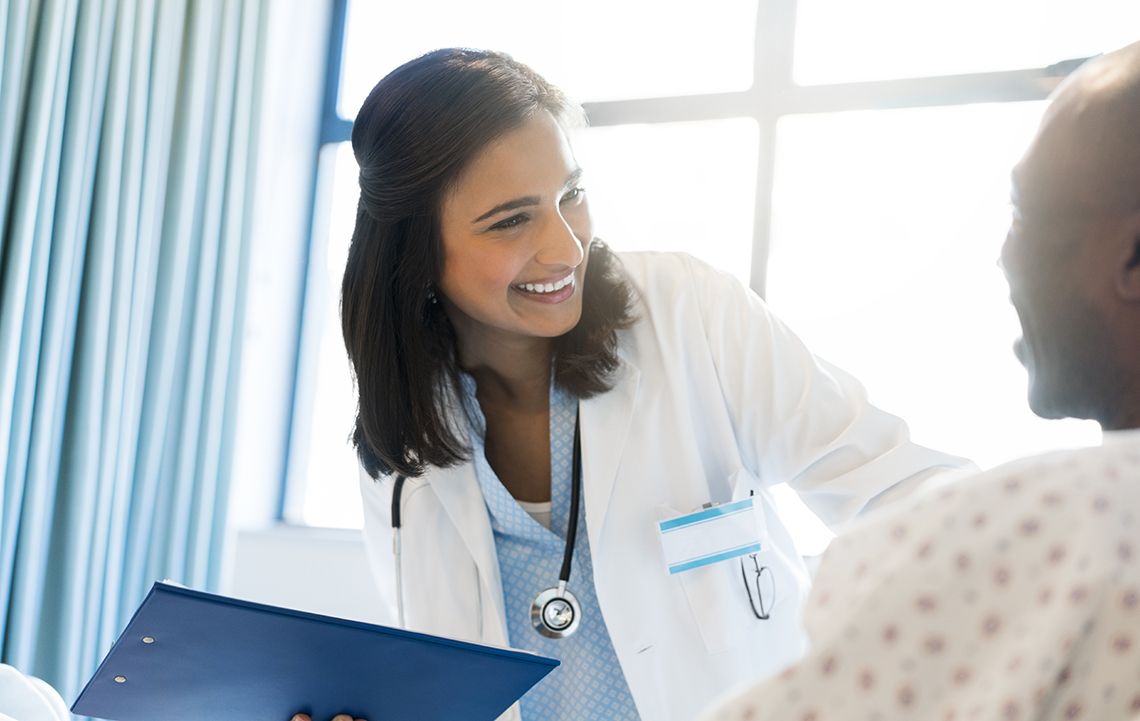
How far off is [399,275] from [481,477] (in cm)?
34

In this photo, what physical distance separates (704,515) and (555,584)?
0.27 metres

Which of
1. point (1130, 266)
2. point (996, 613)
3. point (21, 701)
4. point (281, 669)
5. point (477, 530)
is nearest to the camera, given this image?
point (996, 613)

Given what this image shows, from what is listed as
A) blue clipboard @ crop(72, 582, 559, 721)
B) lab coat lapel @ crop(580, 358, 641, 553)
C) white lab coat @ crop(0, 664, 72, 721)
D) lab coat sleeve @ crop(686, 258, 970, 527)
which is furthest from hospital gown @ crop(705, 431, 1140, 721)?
white lab coat @ crop(0, 664, 72, 721)

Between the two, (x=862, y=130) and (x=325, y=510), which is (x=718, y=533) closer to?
(x=862, y=130)

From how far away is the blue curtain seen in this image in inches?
98.7

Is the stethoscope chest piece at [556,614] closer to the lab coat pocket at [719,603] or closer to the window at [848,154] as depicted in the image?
the lab coat pocket at [719,603]

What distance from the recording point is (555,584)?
5.48ft

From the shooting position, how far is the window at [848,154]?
258 cm

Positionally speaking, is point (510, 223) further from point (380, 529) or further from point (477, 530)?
point (380, 529)

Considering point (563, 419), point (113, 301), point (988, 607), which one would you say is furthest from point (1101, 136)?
point (113, 301)

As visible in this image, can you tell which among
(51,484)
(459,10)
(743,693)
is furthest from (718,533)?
(459,10)

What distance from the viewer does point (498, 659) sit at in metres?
1.22

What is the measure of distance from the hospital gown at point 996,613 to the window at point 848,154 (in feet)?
6.35

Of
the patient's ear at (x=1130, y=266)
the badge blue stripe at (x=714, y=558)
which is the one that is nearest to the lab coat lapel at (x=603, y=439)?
the badge blue stripe at (x=714, y=558)
